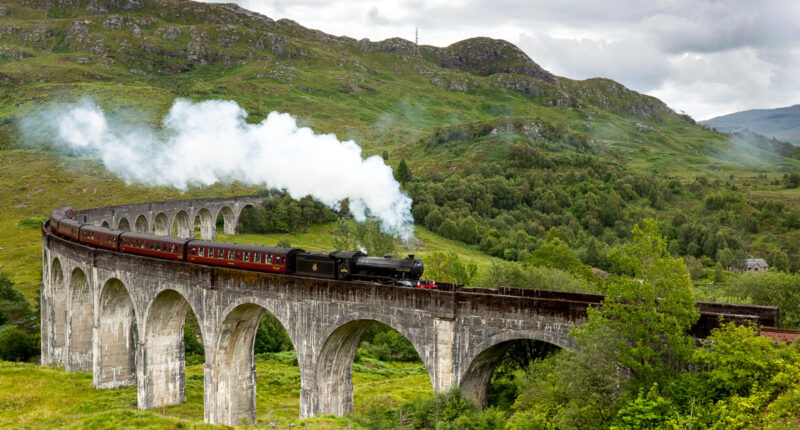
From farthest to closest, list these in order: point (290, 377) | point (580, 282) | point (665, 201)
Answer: point (665, 201) → point (580, 282) → point (290, 377)

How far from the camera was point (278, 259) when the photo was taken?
3800 cm

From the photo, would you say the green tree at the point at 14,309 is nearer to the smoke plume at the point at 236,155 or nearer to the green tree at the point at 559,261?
the smoke plume at the point at 236,155

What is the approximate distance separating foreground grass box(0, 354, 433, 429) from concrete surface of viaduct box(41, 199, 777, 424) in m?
1.93

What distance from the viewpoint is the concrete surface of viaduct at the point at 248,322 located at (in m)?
30.1

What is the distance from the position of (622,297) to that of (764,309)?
9.80 metres

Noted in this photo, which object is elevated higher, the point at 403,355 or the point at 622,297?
the point at 622,297

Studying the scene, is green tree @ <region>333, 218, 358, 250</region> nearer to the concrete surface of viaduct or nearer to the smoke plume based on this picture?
the smoke plume

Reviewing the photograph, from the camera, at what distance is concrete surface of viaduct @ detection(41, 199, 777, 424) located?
1185 inches

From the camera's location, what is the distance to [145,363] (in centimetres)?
4359

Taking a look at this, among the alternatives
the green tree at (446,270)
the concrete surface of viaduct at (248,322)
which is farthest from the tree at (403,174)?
the concrete surface of viaduct at (248,322)

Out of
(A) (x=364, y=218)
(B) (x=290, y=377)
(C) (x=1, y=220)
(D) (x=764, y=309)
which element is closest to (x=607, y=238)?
(A) (x=364, y=218)

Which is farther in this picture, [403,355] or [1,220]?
[1,220]

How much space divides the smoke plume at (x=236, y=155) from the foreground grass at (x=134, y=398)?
24626 mm

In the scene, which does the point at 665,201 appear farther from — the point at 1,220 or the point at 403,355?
the point at 1,220
